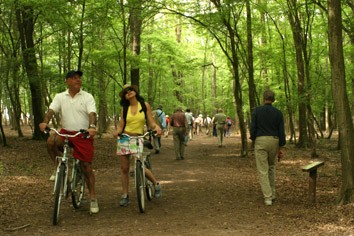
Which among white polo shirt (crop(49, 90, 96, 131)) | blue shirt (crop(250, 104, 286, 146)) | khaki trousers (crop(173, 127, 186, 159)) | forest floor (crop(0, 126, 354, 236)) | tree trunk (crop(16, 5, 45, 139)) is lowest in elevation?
forest floor (crop(0, 126, 354, 236))

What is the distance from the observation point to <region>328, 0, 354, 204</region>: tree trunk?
561cm

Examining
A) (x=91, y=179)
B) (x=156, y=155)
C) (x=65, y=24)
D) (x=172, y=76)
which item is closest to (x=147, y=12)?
(x=65, y=24)

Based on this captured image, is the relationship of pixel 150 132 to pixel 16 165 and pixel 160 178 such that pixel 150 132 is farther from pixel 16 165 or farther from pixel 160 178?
pixel 16 165

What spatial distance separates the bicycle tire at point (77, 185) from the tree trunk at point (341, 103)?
3.97 meters

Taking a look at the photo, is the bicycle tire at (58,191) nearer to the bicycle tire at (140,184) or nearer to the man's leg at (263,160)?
the bicycle tire at (140,184)

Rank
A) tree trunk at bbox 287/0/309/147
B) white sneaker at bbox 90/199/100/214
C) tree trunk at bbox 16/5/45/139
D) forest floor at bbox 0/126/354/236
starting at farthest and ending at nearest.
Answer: tree trunk at bbox 16/5/45/139 → tree trunk at bbox 287/0/309/147 → white sneaker at bbox 90/199/100/214 → forest floor at bbox 0/126/354/236

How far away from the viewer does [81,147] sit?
5.52 m

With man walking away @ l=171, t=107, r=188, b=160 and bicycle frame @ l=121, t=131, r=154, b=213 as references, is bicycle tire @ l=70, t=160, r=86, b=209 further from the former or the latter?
man walking away @ l=171, t=107, r=188, b=160

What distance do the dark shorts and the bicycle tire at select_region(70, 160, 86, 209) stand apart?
126 millimetres

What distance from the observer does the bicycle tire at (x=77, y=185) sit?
220 inches

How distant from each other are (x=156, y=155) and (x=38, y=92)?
5768 millimetres

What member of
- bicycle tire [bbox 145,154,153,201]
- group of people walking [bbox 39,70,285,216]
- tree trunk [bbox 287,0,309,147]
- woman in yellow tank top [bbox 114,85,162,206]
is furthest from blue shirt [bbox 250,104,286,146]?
tree trunk [bbox 287,0,309,147]

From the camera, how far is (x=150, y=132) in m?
6.03

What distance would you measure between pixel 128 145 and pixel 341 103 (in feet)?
10.8
